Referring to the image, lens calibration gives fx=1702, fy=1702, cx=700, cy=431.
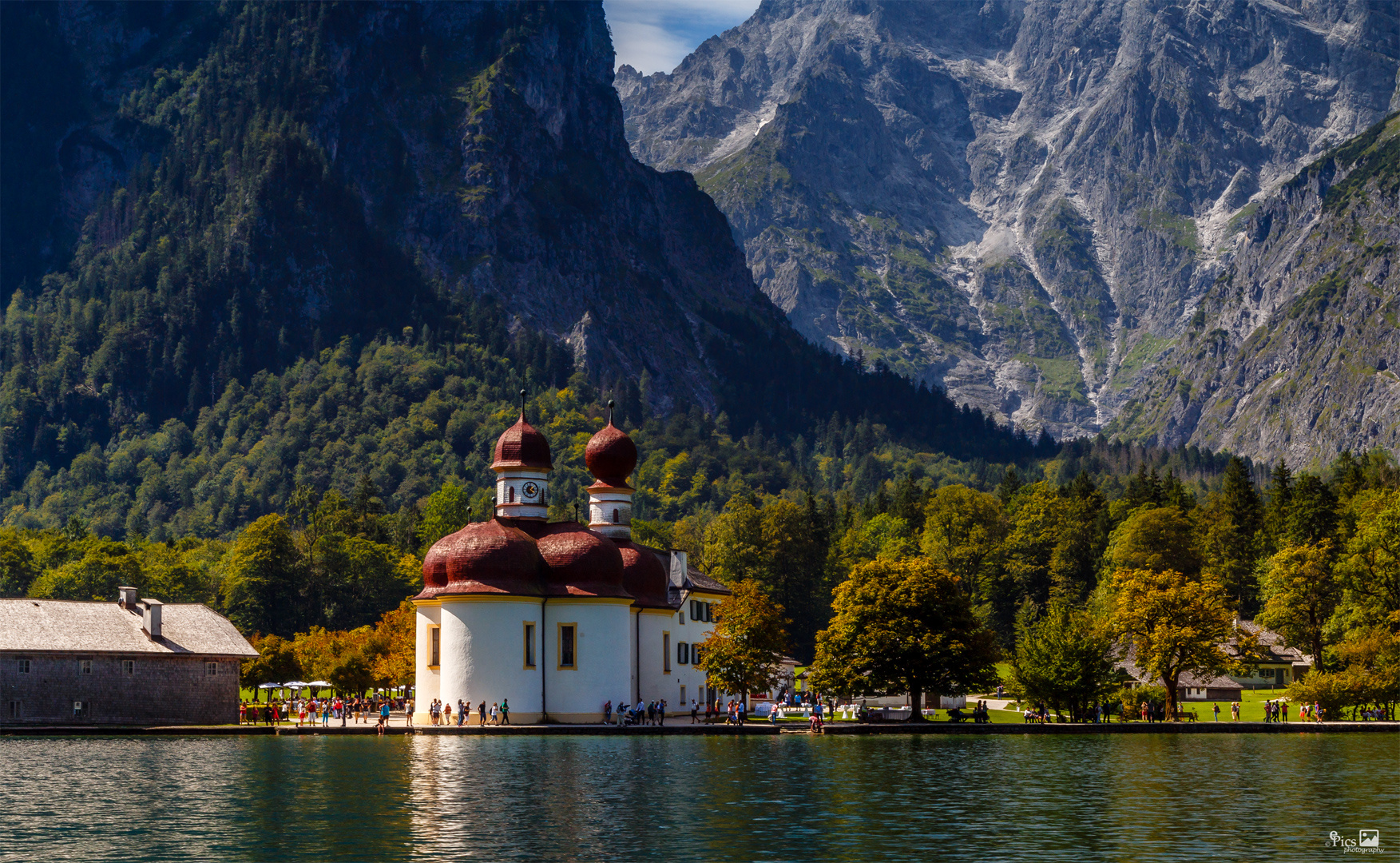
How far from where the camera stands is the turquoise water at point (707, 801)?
1737 inches

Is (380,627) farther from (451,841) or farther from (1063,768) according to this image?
(451,841)

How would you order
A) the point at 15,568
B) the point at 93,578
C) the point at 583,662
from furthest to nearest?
the point at 15,568
the point at 93,578
the point at 583,662

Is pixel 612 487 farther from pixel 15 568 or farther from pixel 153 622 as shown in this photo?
pixel 15 568

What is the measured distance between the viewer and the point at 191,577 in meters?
177

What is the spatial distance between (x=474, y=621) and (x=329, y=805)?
45.6m

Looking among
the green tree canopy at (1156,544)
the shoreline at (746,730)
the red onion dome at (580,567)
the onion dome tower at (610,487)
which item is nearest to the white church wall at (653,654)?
the onion dome tower at (610,487)

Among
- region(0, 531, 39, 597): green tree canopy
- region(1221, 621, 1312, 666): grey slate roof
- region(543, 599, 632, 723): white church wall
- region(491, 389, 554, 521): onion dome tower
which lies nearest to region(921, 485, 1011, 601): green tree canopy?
region(1221, 621, 1312, 666): grey slate roof

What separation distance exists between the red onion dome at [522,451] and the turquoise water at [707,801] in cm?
2911

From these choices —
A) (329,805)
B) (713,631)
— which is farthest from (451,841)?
(713,631)

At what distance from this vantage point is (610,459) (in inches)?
4636

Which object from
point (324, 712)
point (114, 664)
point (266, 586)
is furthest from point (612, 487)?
point (266, 586)

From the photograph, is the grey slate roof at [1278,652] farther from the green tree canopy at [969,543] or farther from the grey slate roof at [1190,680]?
the green tree canopy at [969,543]

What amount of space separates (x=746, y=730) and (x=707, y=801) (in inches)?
1704

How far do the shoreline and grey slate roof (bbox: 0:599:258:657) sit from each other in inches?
254
